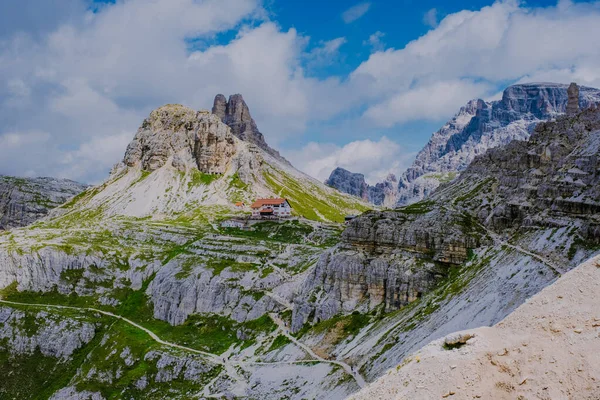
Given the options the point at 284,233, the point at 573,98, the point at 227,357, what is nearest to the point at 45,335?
the point at 227,357

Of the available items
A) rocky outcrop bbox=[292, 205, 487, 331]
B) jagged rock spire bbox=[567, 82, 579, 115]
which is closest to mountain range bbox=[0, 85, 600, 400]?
rocky outcrop bbox=[292, 205, 487, 331]

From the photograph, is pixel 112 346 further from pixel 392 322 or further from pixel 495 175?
pixel 495 175

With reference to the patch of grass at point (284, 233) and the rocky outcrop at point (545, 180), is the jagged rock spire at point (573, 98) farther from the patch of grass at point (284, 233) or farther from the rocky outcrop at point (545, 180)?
the patch of grass at point (284, 233)

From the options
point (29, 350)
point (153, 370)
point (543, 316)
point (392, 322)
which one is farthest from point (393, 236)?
point (29, 350)

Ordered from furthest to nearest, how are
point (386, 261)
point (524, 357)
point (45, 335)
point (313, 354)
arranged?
point (45, 335) → point (386, 261) → point (313, 354) → point (524, 357)

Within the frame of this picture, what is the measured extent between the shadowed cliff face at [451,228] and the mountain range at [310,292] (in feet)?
1.11

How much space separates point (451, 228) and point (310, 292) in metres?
39.4

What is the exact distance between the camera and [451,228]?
10125cm

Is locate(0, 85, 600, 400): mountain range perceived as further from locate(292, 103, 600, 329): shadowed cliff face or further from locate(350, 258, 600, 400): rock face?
locate(292, 103, 600, 329): shadowed cliff face

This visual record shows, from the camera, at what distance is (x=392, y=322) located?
8956cm

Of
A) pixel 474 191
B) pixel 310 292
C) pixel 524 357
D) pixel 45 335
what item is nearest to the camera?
pixel 524 357

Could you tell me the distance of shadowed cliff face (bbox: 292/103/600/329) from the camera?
84.5 m

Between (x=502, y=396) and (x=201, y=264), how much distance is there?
144 meters

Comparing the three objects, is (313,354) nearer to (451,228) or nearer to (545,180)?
(451,228)
